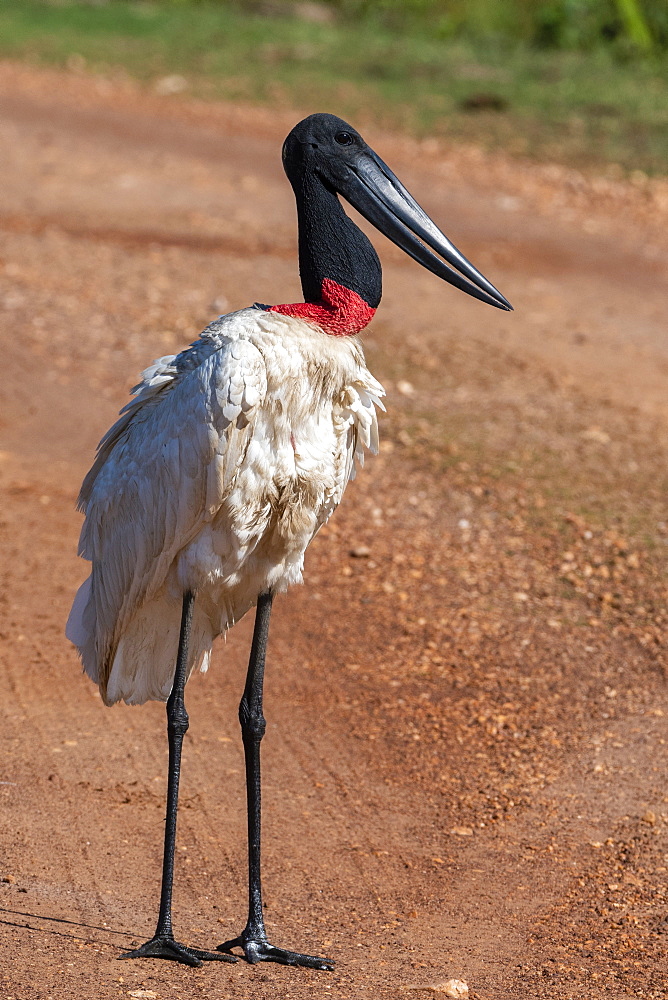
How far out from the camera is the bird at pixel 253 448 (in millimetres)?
3734

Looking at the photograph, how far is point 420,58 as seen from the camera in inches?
660

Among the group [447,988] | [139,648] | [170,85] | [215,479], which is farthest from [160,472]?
[170,85]

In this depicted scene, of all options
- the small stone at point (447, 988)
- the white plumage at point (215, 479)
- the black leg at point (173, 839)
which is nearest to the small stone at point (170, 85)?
the white plumage at point (215, 479)

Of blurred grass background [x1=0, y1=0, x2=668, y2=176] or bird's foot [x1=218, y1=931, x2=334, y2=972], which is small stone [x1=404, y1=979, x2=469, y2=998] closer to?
bird's foot [x1=218, y1=931, x2=334, y2=972]

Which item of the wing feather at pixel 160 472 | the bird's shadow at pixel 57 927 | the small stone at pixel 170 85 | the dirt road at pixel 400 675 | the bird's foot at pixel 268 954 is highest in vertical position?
the wing feather at pixel 160 472

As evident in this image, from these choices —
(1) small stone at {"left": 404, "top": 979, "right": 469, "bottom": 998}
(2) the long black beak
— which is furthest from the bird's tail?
(2) the long black beak

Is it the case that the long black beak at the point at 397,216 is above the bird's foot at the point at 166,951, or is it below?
above

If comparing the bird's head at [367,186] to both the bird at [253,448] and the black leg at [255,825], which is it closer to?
the bird at [253,448]

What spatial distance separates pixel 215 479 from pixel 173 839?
1135 millimetres

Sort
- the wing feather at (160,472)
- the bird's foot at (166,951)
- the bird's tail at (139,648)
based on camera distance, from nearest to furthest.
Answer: the wing feather at (160,472) < the bird's foot at (166,951) < the bird's tail at (139,648)

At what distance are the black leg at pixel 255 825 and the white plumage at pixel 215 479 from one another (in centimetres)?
16

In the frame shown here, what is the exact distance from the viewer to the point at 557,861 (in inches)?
181

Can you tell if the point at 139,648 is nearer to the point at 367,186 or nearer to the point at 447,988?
the point at 447,988

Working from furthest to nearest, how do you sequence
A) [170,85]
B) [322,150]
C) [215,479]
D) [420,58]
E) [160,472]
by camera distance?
[420,58] < [170,85] < [322,150] < [160,472] < [215,479]
